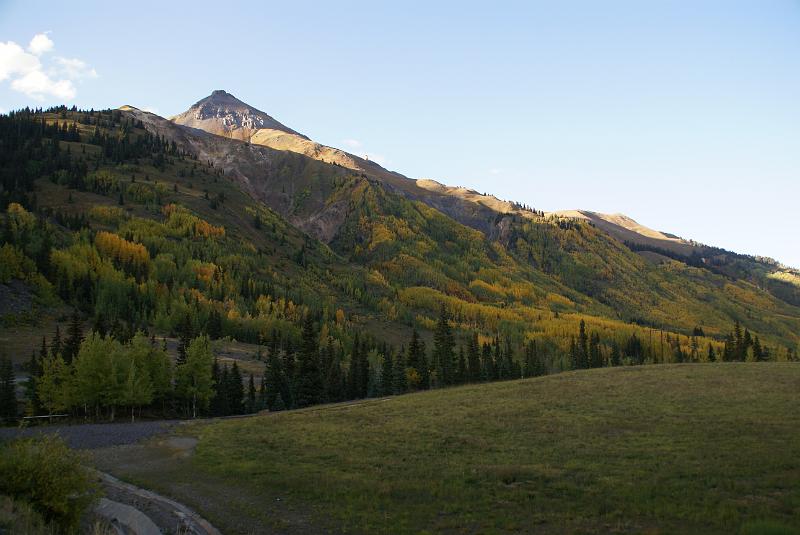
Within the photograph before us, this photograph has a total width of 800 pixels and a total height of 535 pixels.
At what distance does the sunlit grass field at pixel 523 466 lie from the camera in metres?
21.6

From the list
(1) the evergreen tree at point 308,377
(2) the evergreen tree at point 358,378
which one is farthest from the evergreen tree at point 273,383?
(2) the evergreen tree at point 358,378

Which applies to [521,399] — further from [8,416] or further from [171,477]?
[8,416]

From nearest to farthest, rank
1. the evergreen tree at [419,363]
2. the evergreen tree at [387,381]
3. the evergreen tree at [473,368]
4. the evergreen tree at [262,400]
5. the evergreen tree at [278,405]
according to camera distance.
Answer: the evergreen tree at [278,405] → the evergreen tree at [262,400] → the evergreen tree at [387,381] → the evergreen tree at [419,363] → the evergreen tree at [473,368]

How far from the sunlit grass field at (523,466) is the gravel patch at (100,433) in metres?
4.49

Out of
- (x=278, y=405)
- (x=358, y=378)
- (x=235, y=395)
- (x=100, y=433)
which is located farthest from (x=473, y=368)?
(x=100, y=433)

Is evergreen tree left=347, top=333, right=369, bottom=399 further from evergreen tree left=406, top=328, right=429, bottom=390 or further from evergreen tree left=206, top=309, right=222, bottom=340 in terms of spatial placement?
evergreen tree left=206, top=309, right=222, bottom=340

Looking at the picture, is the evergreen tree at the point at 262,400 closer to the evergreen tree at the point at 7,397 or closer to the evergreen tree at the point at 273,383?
the evergreen tree at the point at 273,383

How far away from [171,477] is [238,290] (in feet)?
562

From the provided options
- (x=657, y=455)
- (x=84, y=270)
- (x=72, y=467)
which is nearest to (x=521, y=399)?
(x=657, y=455)

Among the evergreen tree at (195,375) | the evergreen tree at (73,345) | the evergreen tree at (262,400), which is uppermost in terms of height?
the evergreen tree at (73,345)

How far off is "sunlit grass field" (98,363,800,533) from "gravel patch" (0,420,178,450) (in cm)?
449

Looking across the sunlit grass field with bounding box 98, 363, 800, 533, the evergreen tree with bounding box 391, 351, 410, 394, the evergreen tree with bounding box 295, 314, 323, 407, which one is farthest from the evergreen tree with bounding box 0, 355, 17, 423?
the evergreen tree with bounding box 391, 351, 410, 394

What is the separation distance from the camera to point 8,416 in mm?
59812

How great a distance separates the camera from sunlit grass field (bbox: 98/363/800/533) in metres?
21.6
